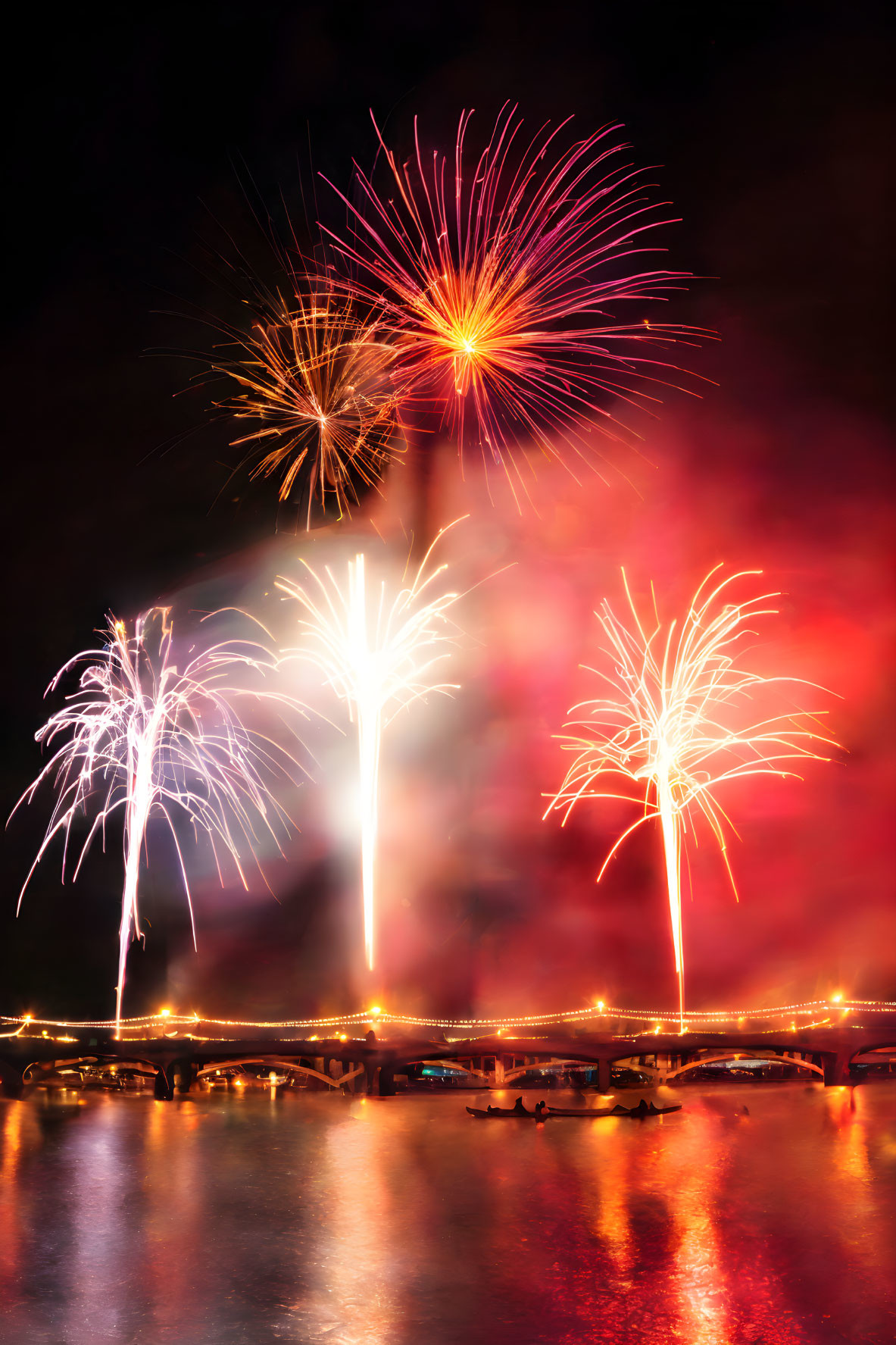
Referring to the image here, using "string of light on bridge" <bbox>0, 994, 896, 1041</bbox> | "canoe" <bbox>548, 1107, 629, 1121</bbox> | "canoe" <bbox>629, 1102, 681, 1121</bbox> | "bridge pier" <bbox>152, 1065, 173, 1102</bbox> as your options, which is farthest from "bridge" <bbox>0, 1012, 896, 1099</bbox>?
"canoe" <bbox>548, 1107, 629, 1121</bbox>

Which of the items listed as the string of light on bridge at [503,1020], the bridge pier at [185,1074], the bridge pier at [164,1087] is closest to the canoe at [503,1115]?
the string of light on bridge at [503,1020]

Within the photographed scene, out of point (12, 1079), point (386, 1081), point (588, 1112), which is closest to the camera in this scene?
point (588, 1112)

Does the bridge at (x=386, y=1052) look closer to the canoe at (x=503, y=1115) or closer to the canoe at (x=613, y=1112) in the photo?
the canoe at (x=503, y=1115)

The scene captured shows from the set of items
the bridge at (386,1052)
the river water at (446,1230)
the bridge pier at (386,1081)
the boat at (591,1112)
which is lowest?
the river water at (446,1230)

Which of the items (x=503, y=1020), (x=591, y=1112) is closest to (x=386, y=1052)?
(x=591, y=1112)

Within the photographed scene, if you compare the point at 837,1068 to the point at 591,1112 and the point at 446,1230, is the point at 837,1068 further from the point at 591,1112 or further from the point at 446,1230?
the point at 446,1230

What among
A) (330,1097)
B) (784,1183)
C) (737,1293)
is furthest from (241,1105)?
(737,1293)
